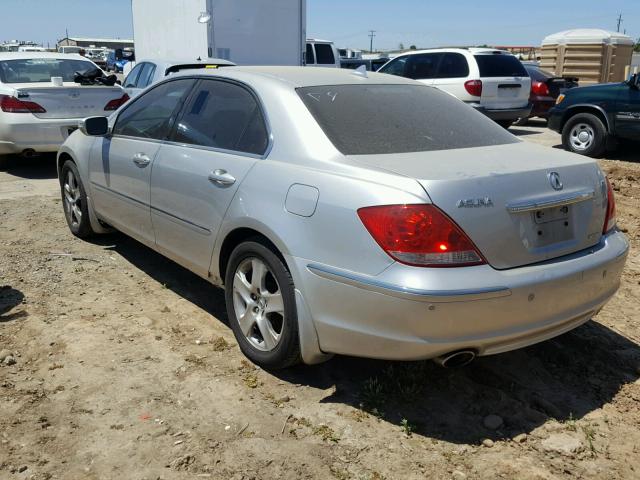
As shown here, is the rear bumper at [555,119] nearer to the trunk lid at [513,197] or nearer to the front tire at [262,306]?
the trunk lid at [513,197]

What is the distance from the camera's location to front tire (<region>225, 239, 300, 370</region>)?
317cm

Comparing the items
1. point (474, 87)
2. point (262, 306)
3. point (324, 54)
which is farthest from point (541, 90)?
point (262, 306)

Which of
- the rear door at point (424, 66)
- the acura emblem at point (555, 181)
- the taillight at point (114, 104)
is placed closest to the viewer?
the acura emblem at point (555, 181)

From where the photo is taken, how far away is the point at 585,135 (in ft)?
34.6

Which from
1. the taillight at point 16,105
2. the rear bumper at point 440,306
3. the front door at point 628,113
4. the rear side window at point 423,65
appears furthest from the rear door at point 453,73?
the rear bumper at point 440,306

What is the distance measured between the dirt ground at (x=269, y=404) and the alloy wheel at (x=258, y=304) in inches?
8.7

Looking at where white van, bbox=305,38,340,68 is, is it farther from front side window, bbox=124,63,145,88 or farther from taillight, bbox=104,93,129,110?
taillight, bbox=104,93,129,110

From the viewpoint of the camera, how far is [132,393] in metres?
3.28

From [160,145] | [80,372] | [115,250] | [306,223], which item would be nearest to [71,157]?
[115,250]

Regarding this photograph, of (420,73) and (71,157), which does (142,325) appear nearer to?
(71,157)

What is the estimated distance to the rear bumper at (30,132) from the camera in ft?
27.1

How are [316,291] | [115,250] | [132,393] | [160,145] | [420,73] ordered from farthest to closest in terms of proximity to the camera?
[420,73] → [115,250] → [160,145] → [132,393] → [316,291]

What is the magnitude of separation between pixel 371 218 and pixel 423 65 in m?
11.2

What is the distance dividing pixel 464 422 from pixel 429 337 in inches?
24.0
